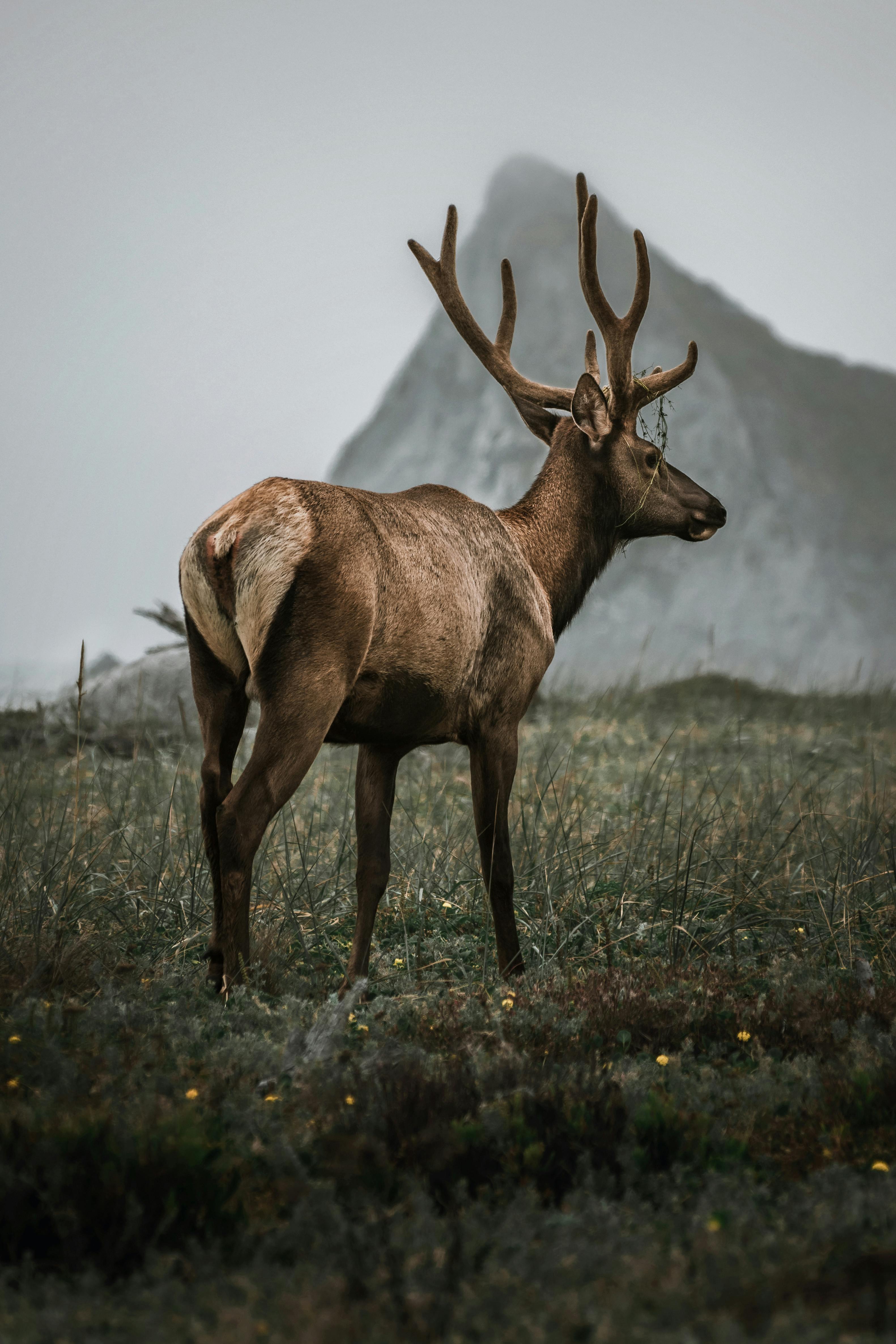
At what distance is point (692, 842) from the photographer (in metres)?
4.77

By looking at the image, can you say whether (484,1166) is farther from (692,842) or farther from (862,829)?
(862,829)

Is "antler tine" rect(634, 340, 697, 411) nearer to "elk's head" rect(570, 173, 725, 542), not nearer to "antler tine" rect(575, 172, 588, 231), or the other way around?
"elk's head" rect(570, 173, 725, 542)

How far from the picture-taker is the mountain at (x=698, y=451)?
4216cm

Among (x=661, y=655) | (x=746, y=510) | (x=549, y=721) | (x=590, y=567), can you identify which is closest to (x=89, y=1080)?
(x=590, y=567)

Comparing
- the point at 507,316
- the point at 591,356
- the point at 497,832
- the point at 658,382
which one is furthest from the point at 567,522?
the point at 497,832

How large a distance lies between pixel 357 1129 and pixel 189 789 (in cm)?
477

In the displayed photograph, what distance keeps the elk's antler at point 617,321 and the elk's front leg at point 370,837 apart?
2058 mm

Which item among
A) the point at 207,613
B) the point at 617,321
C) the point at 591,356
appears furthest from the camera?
the point at 591,356

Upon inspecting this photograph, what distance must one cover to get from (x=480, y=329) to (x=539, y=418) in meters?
0.53

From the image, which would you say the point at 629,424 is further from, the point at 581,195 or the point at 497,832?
the point at 497,832

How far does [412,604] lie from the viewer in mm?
4039

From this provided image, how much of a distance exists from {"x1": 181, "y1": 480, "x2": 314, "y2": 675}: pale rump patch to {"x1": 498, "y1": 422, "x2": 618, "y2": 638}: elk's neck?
5.46 feet

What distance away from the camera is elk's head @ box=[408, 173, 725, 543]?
5176mm

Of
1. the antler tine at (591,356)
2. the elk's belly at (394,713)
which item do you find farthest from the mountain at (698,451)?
the elk's belly at (394,713)
